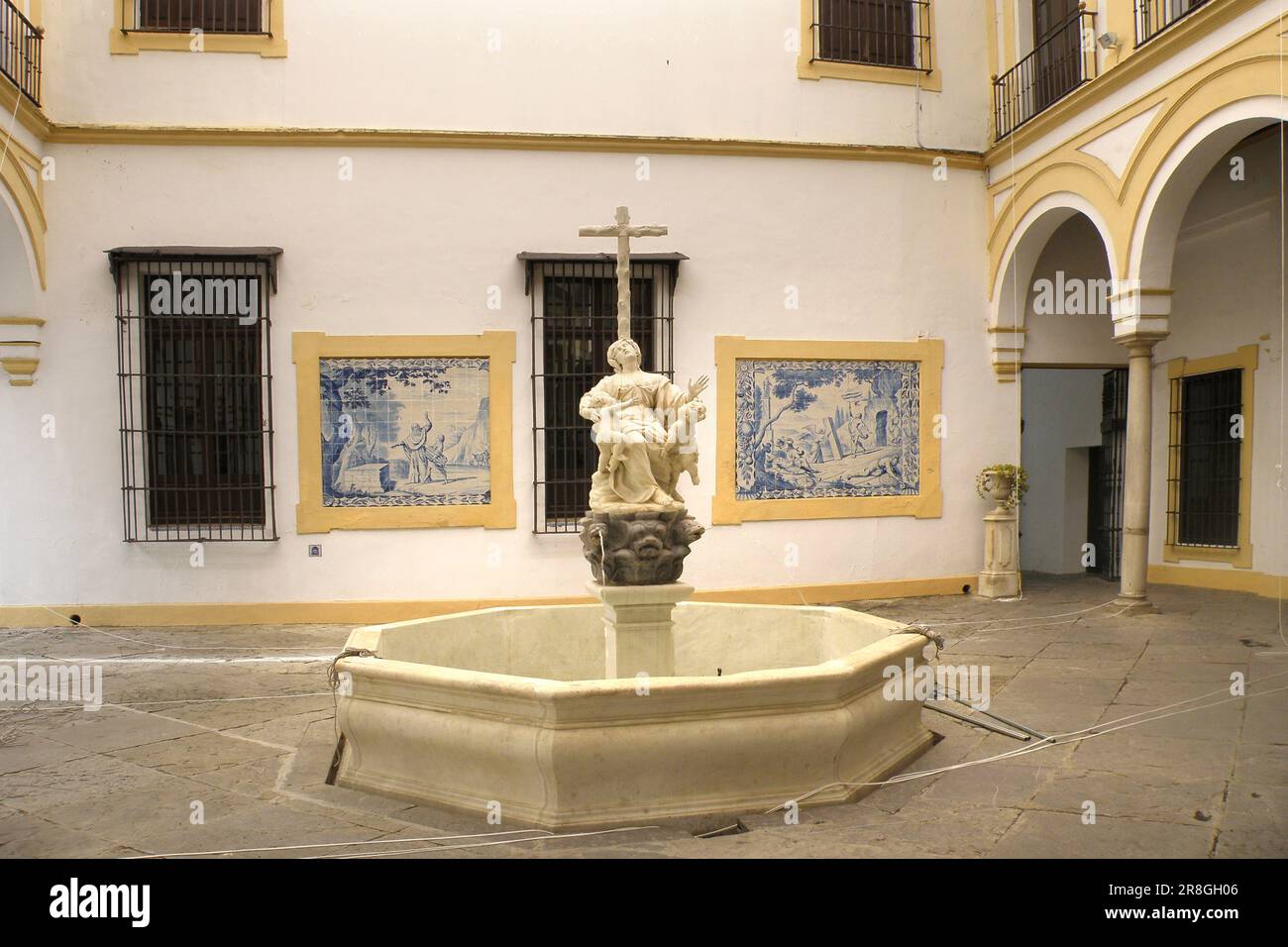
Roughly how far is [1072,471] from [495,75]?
27.8 ft

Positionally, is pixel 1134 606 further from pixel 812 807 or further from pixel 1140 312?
pixel 812 807

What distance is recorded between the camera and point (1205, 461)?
10227 mm

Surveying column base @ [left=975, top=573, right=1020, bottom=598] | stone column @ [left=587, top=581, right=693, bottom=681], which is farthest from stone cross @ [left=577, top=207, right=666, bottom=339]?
column base @ [left=975, top=573, right=1020, bottom=598]

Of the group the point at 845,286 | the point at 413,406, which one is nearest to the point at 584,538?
the point at 413,406

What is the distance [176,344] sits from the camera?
9125mm

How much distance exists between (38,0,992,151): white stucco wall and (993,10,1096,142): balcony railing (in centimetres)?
117

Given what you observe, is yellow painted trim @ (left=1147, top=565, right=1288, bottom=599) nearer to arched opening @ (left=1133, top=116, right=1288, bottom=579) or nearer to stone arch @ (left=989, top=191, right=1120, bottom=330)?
arched opening @ (left=1133, top=116, right=1288, bottom=579)

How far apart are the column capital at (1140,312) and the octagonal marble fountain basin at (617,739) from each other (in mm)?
5056

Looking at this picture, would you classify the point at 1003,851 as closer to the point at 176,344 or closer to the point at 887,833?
the point at 887,833

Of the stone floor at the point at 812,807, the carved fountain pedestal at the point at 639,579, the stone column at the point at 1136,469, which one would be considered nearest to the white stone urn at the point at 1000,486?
the stone column at the point at 1136,469

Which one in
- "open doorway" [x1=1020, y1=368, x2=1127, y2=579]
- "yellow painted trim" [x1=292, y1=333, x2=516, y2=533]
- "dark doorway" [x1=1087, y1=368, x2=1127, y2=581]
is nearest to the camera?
"yellow painted trim" [x1=292, y1=333, x2=516, y2=533]

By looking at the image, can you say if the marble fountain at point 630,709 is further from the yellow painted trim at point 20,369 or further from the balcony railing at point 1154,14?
the yellow painted trim at point 20,369

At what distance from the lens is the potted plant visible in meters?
9.93

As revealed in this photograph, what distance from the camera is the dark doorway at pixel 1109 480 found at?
11695 millimetres
